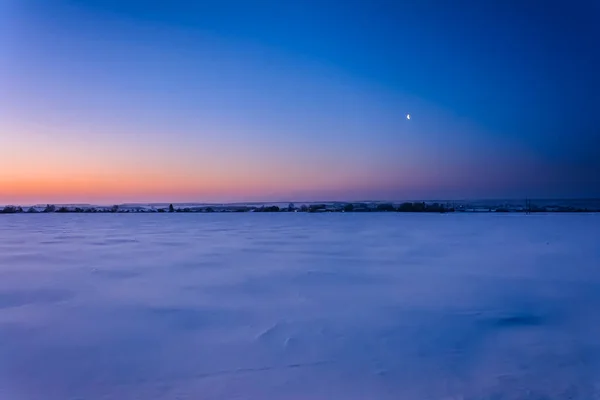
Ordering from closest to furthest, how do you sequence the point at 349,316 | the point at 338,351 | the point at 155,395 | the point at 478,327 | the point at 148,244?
the point at 155,395
the point at 338,351
the point at 478,327
the point at 349,316
the point at 148,244

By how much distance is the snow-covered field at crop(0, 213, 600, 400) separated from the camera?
243 centimetres

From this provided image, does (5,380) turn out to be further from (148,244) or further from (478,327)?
(148,244)

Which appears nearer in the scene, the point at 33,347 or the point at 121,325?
the point at 33,347

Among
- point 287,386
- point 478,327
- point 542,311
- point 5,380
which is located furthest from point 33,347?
point 542,311

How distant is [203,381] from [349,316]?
5.37 feet

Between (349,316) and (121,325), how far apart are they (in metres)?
1.85

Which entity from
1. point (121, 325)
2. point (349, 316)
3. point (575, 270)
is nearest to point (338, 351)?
point (349, 316)

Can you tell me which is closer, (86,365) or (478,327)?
(86,365)

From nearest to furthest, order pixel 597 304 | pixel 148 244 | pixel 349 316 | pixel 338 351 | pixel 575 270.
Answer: pixel 338 351, pixel 349 316, pixel 597 304, pixel 575 270, pixel 148 244

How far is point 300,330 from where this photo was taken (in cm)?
343

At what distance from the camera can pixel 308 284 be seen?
205 inches

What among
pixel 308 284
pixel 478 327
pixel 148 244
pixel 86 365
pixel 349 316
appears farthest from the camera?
pixel 148 244

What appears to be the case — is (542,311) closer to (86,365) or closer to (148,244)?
(86,365)

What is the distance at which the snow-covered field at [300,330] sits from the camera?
7.98 ft
